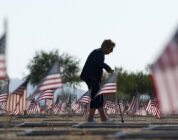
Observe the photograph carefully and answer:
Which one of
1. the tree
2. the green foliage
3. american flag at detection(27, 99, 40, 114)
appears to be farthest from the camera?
the green foliage

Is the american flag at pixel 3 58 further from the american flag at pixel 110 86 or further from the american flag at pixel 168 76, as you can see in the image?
the american flag at pixel 110 86

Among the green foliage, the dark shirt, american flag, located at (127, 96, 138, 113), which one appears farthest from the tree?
the dark shirt

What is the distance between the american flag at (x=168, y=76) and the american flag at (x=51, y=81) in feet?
11.0

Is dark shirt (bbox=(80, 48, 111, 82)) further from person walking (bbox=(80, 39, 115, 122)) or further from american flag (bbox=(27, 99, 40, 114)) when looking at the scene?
american flag (bbox=(27, 99, 40, 114))

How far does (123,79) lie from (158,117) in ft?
291

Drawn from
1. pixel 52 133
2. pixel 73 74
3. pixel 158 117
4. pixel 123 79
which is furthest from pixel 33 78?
pixel 52 133

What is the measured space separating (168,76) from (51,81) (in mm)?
3768

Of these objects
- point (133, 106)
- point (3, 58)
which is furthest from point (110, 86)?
point (133, 106)

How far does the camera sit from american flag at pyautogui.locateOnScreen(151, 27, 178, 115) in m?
10.2

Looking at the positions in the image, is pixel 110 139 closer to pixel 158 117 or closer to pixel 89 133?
pixel 89 133

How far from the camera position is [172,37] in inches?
400

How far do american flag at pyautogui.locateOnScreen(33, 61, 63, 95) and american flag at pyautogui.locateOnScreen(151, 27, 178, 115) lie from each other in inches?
132

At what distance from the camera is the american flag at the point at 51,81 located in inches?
522

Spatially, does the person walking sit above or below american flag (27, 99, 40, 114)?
below
